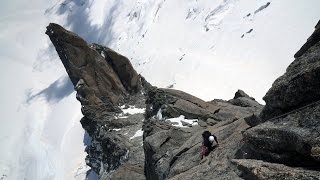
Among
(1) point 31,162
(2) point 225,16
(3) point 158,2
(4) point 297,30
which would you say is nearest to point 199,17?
(2) point 225,16

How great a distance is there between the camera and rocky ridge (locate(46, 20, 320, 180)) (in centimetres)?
1452

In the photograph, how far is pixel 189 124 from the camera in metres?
35.6

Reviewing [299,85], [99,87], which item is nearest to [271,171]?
[299,85]

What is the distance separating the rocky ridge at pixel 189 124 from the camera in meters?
14.5

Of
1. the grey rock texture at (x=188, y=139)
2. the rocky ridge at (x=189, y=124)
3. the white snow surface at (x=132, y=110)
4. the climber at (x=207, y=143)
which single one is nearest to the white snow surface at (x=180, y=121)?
the rocky ridge at (x=189, y=124)

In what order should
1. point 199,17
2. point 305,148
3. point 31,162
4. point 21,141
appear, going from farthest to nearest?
point 21,141, point 31,162, point 199,17, point 305,148

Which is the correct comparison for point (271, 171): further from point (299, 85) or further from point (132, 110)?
point (132, 110)

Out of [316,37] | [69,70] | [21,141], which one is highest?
[21,141]

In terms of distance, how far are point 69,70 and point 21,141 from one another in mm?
76291

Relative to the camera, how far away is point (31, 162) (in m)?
125

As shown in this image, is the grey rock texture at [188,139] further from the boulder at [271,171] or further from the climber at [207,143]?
the boulder at [271,171]

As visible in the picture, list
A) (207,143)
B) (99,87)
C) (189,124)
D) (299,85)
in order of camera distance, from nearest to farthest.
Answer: (299,85), (207,143), (189,124), (99,87)

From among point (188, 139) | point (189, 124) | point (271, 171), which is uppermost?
point (189, 124)

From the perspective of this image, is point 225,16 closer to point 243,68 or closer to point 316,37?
point 243,68
